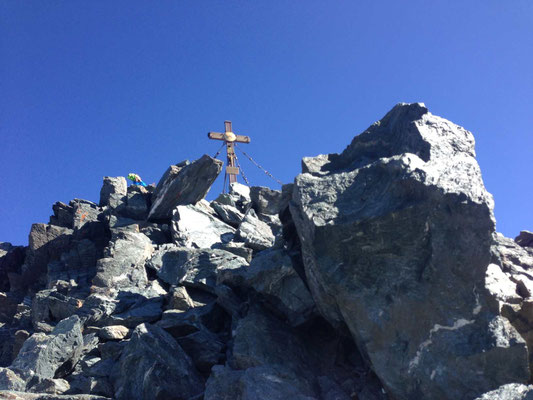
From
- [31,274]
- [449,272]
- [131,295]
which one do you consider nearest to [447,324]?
[449,272]

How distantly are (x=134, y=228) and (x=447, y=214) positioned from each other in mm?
17948

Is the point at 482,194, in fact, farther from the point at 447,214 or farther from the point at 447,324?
the point at 447,324

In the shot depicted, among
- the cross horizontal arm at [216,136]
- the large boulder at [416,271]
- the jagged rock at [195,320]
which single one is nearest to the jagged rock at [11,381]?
the jagged rock at [195,320]

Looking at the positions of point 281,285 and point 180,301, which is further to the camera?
point 180,301

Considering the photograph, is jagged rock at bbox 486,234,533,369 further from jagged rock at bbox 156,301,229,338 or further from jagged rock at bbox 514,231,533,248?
jagged rock at bbox 156,301,229,338

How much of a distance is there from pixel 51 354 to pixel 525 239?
17023 millimetres

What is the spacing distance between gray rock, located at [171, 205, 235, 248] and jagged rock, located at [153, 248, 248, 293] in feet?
11.8

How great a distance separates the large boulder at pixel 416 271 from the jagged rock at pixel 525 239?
966cm

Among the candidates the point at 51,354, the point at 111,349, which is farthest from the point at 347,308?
the point at 51,354

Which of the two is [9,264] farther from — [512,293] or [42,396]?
[512,293]

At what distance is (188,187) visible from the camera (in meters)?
26.2

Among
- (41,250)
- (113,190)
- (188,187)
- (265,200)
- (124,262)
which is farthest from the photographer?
(113,190)

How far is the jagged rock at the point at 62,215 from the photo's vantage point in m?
29.1

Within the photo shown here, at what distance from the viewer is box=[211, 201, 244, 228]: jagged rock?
86.6ft
